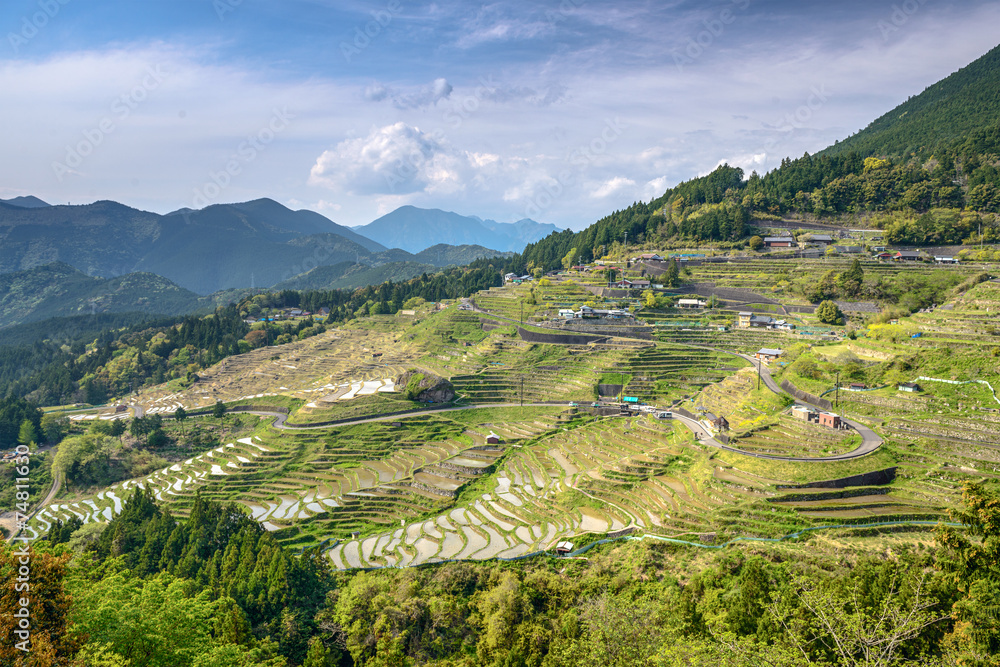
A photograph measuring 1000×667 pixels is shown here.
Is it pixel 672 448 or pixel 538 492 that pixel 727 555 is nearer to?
pixel 672 448

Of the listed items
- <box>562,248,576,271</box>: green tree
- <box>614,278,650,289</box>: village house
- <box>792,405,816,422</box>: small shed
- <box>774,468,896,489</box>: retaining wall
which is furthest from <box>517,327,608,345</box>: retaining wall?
<box>562,248,576,271</box>: green tree

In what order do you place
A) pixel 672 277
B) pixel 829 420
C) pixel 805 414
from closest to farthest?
pixel 829 420, pixel 805 414, pixel 672 277

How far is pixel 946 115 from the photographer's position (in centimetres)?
8756

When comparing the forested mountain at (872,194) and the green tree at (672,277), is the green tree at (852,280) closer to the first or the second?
the forested mountain at (872,194)

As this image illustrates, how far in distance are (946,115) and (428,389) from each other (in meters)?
95.1

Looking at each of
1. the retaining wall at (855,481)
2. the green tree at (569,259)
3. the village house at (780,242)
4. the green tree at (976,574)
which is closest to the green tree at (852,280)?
the village house at (780,242)

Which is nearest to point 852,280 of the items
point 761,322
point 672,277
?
point 761,322

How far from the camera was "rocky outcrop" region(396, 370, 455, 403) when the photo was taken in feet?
145

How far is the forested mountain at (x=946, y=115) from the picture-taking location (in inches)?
3147

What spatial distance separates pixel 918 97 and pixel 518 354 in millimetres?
110208

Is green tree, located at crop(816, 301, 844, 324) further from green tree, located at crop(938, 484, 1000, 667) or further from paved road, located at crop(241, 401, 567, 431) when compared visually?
green tree, located at crop(938, 484, 1000, 667)

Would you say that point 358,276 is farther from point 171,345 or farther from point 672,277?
point 672,277

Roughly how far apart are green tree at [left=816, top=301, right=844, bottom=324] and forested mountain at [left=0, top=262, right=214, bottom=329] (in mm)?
140014

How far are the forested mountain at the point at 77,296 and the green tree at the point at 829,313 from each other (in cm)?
14001
